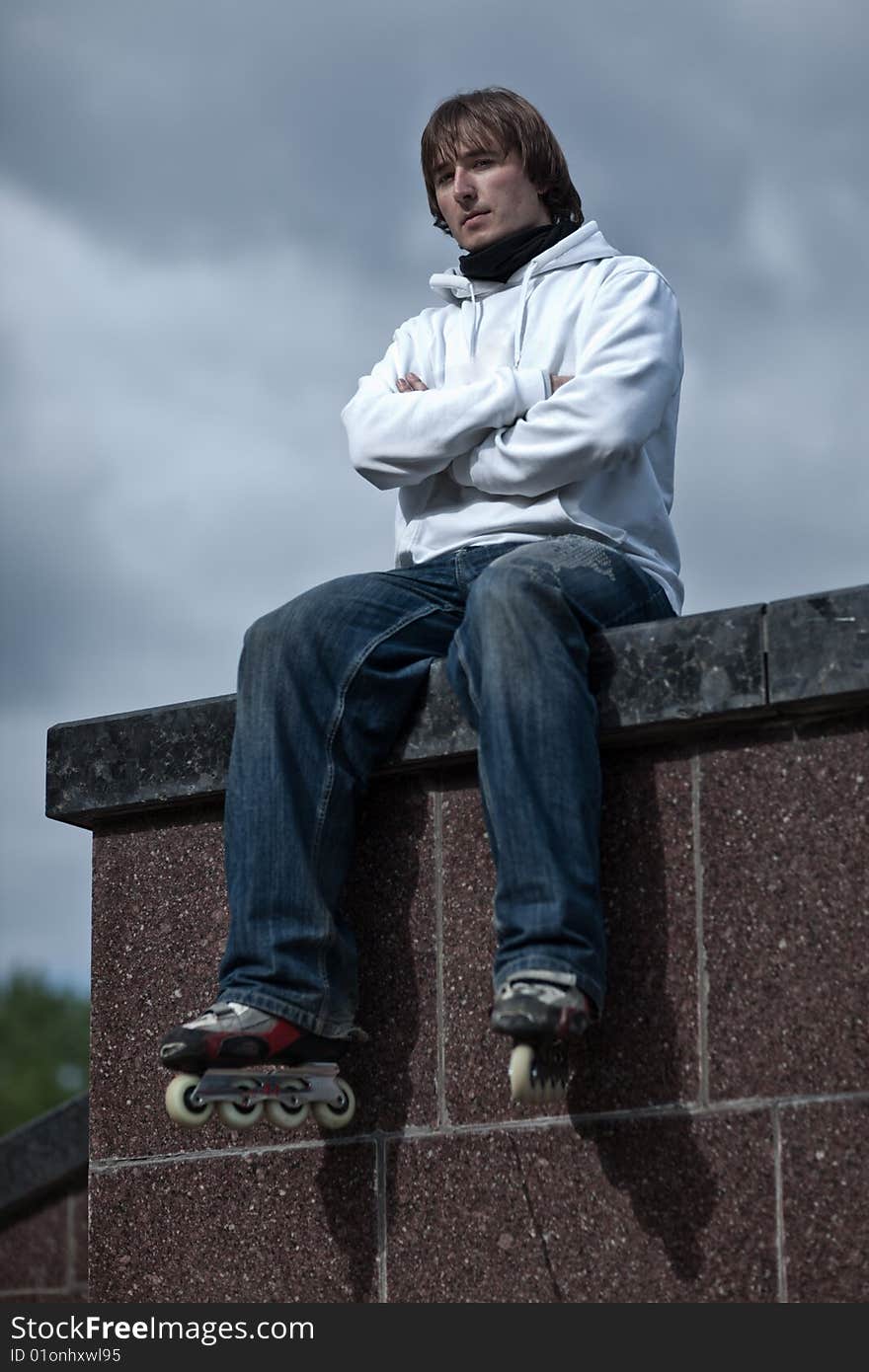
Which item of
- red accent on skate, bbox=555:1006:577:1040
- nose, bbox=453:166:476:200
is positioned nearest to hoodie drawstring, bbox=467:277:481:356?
nose, bbox=453:166:476:200

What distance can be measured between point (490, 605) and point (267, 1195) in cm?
160

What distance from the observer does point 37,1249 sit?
11148 mm

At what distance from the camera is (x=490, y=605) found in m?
4.74

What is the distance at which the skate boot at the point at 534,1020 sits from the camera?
422cm

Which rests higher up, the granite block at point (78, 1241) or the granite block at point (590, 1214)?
the granite block at point (78, 1241)

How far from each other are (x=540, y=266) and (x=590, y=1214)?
253 centimetres

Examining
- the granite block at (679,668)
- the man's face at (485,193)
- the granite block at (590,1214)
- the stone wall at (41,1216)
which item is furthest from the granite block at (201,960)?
the stone wall at (41,1216)

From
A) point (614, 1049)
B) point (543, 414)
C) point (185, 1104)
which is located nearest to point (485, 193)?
point (543, 414)

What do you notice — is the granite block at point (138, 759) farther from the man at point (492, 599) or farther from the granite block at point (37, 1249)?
the granite block at point (37, 1249)

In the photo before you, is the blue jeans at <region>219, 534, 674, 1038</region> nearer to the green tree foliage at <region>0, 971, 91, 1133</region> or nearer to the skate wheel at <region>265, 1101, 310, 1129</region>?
the skate wheel at <region>265, 1101, 310, 1129</region>

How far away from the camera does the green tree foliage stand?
56.1 m

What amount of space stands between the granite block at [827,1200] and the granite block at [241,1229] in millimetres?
1081

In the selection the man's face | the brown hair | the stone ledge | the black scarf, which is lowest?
the stone ledge

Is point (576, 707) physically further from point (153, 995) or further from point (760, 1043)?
point (153, 995)
